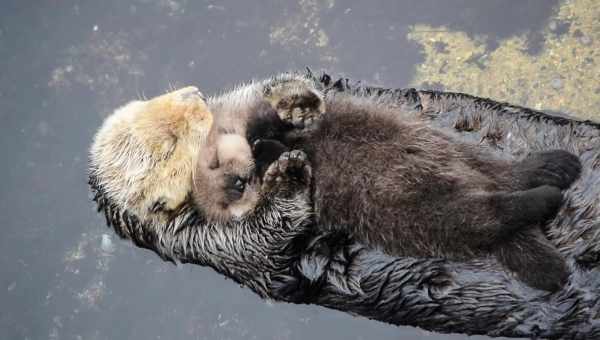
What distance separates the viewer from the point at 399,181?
95.7 inches

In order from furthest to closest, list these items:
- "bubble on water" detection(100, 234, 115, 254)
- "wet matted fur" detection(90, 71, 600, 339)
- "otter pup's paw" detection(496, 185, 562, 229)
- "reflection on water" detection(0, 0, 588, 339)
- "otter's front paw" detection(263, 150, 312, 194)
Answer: "bubble on water" detection(100, 234, 115, 254), "reflection on water" detection(0, 0, 588, 339), "otter's front paw" detection(263, 150, 312, 194), "wet matted fur" detection(90, 71, 600, 339), "otter pup's paw" detection(496, 185, 562, 229)

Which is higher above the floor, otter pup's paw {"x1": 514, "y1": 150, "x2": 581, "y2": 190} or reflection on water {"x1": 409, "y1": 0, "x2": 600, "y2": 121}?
otter pup's paw {"x1": 514, "y1": 150, "x2": 581, "y2": 190}

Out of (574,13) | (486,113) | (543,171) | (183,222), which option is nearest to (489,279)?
(543,171)

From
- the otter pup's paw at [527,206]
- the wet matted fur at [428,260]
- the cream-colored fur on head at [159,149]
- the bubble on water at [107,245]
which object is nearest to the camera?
the otter pup's paw at [527,206]

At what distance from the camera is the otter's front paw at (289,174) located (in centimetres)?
240

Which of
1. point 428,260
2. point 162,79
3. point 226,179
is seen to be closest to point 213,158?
point 226,179

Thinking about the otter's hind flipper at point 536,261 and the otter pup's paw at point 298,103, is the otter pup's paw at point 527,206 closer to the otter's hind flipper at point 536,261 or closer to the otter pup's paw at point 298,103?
the otter's hind flipper at point 536,261

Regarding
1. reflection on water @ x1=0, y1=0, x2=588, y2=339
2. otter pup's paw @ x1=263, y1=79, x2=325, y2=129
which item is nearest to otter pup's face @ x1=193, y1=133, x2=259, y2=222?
otter pup's paw @ x1=263, y1=79, x2=325, y2=129

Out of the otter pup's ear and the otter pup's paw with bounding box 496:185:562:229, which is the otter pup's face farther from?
the otter pup's paw with bounding box 496:185:562:229

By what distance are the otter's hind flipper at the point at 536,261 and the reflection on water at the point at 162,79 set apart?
4.02 meters

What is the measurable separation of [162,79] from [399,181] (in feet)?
15.7

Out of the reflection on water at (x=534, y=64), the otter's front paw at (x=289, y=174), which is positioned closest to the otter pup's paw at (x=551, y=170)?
the otter's front paw at (x=289, y=174)

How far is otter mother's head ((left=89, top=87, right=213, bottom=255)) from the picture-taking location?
2686mm

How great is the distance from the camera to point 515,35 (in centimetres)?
605
